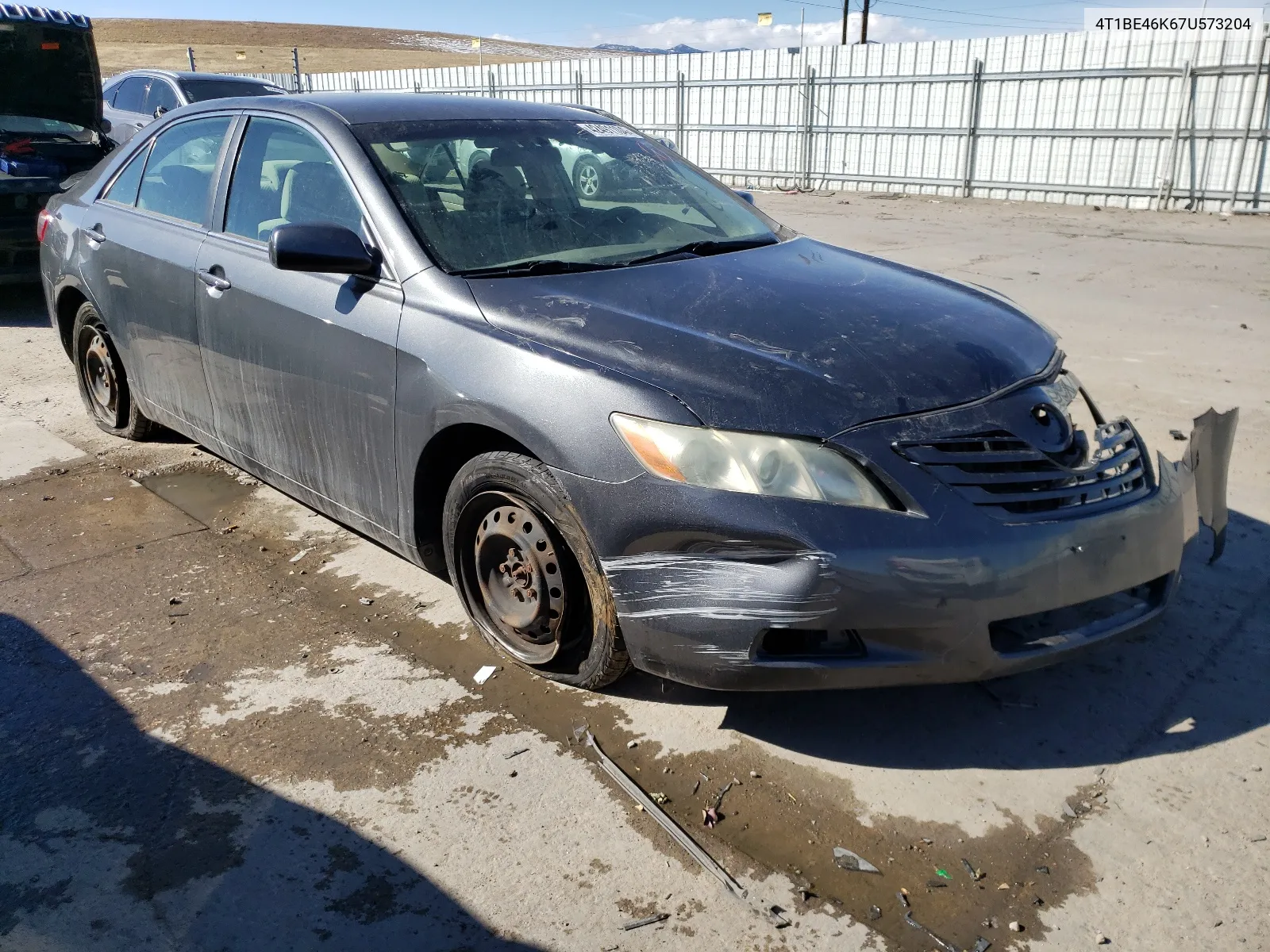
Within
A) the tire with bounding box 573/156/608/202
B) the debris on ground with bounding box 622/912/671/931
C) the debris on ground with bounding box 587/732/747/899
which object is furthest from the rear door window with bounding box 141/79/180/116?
the debris on ground with bounding box 622/912/671/931

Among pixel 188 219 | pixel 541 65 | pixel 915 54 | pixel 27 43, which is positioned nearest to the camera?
pixel 188 219

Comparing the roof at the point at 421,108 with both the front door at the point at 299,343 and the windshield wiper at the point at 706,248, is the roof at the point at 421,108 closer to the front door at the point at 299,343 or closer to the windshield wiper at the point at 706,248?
the front door at the point at 299,343

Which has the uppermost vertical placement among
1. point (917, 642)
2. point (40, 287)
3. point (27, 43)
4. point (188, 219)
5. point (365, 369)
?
point (27, 43)

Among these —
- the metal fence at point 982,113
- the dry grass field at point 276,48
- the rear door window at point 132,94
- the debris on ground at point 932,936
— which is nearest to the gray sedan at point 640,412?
the debris on ground at point 932,936

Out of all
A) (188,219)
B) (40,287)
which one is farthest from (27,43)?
(188,219)

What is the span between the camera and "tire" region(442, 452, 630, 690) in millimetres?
2836

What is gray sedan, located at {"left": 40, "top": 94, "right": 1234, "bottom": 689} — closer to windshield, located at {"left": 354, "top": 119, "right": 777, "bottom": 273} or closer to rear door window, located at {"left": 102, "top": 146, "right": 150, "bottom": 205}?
windshield, located at {"left": 354, "top": 119, "right": 777, "bottom": 273}

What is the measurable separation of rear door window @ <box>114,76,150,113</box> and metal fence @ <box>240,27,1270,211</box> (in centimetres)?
568

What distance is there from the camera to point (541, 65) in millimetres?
25047

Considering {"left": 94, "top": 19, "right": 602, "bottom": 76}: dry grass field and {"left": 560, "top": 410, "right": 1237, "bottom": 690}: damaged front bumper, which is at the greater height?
{"left": 94, "top": 19, "right": 602, "bottom": 76}: dry grass field

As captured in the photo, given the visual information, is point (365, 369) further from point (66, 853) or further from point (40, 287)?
point (40, 287)

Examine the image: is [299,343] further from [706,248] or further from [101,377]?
[101,377]

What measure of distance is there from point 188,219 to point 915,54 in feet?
56.0

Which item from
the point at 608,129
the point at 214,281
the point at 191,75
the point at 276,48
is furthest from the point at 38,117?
the point at 276,48
